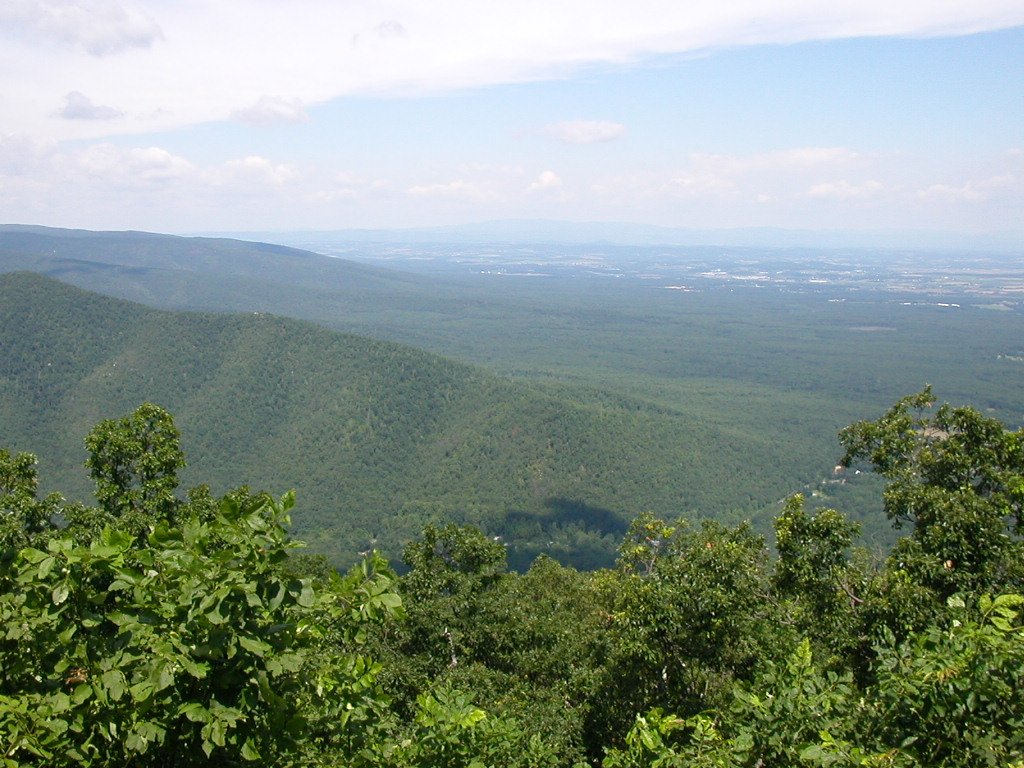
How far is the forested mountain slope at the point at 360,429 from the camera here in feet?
336

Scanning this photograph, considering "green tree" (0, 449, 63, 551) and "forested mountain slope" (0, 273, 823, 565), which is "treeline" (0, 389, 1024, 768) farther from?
"forested mountain slope" (0, 273, 823, 565)

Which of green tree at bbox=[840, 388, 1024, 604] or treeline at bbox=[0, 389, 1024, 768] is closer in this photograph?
treeline at bbox=[0, 389, 1024, 768]

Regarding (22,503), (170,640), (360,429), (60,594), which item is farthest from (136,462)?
(360,429)

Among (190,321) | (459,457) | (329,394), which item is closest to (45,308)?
(190,321)

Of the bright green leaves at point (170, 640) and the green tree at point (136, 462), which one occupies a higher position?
the bright green leaves at point (170, 640)

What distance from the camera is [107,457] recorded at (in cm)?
1582

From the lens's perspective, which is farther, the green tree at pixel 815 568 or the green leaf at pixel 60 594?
the green tree at pixel 815 568

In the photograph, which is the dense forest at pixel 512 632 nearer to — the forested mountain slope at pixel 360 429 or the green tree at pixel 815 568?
the green tree at pixel 815 568

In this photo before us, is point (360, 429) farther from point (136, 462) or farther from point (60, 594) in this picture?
point (60, 594)

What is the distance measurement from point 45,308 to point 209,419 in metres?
44.5

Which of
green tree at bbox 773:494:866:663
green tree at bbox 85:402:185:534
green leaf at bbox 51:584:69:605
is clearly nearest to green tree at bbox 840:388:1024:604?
green tree at bbox 773:494:866:663

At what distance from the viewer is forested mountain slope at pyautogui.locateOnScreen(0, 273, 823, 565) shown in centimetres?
10238

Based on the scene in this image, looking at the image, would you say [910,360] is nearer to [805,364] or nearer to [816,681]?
[805,364]

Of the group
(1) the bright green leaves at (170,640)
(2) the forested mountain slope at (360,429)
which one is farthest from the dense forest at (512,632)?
(2) the forested mountain slope at (360,429)
